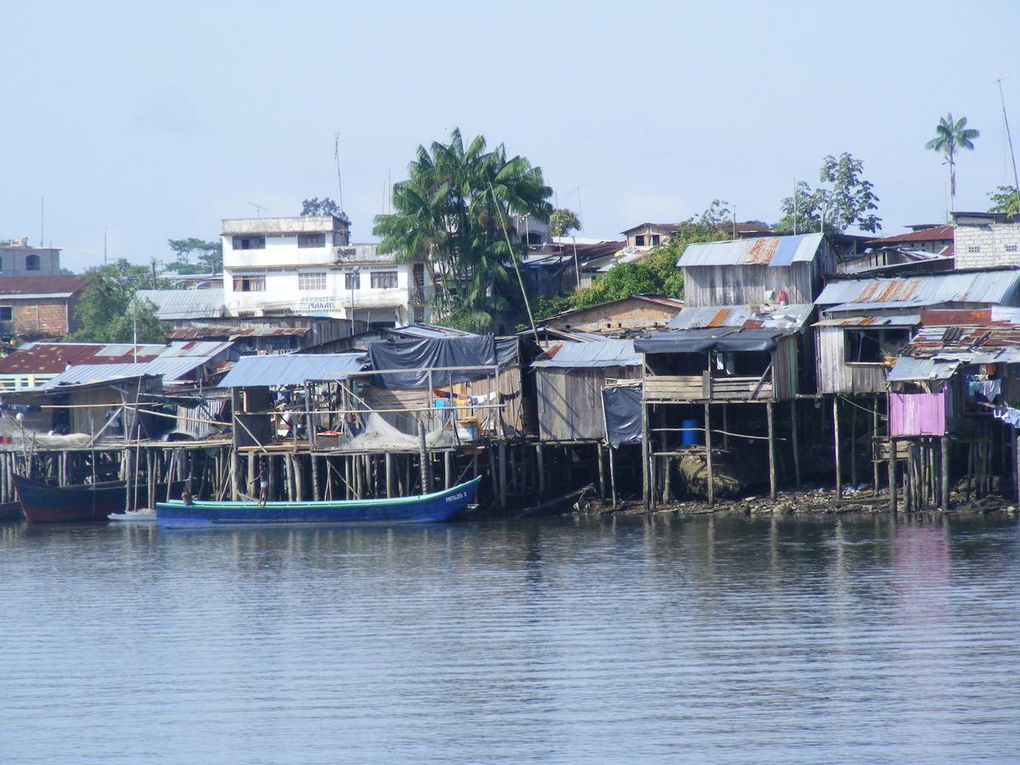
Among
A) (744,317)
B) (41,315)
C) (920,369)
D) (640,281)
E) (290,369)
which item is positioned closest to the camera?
(920,369)

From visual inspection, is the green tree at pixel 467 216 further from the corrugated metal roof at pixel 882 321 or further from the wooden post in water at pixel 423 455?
the corrugated metal roof at pixel 882 321

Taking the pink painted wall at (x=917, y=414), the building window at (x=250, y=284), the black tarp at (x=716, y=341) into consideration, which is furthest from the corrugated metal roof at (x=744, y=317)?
the building window at (x=250, y=284)

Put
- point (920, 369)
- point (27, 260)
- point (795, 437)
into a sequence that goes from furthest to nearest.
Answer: point (27, 260), point (795, 437), point (920, 369)

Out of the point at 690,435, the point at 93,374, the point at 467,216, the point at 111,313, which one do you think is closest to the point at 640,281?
the point at 467,216

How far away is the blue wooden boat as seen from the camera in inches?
1533

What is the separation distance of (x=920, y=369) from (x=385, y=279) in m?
30.1

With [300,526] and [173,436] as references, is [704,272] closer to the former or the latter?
[300,526]

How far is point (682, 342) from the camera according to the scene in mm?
37781

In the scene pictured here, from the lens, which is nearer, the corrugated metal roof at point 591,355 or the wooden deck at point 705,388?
the wooden deck at point 705,388

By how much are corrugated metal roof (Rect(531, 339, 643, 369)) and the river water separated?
6450 millimetres

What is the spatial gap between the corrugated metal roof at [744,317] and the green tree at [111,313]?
22518mm

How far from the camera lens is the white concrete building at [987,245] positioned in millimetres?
44750

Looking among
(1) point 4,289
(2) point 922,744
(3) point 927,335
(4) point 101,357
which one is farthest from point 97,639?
(1) point 4,289

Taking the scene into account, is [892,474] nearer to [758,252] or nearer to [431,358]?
[758,252]
